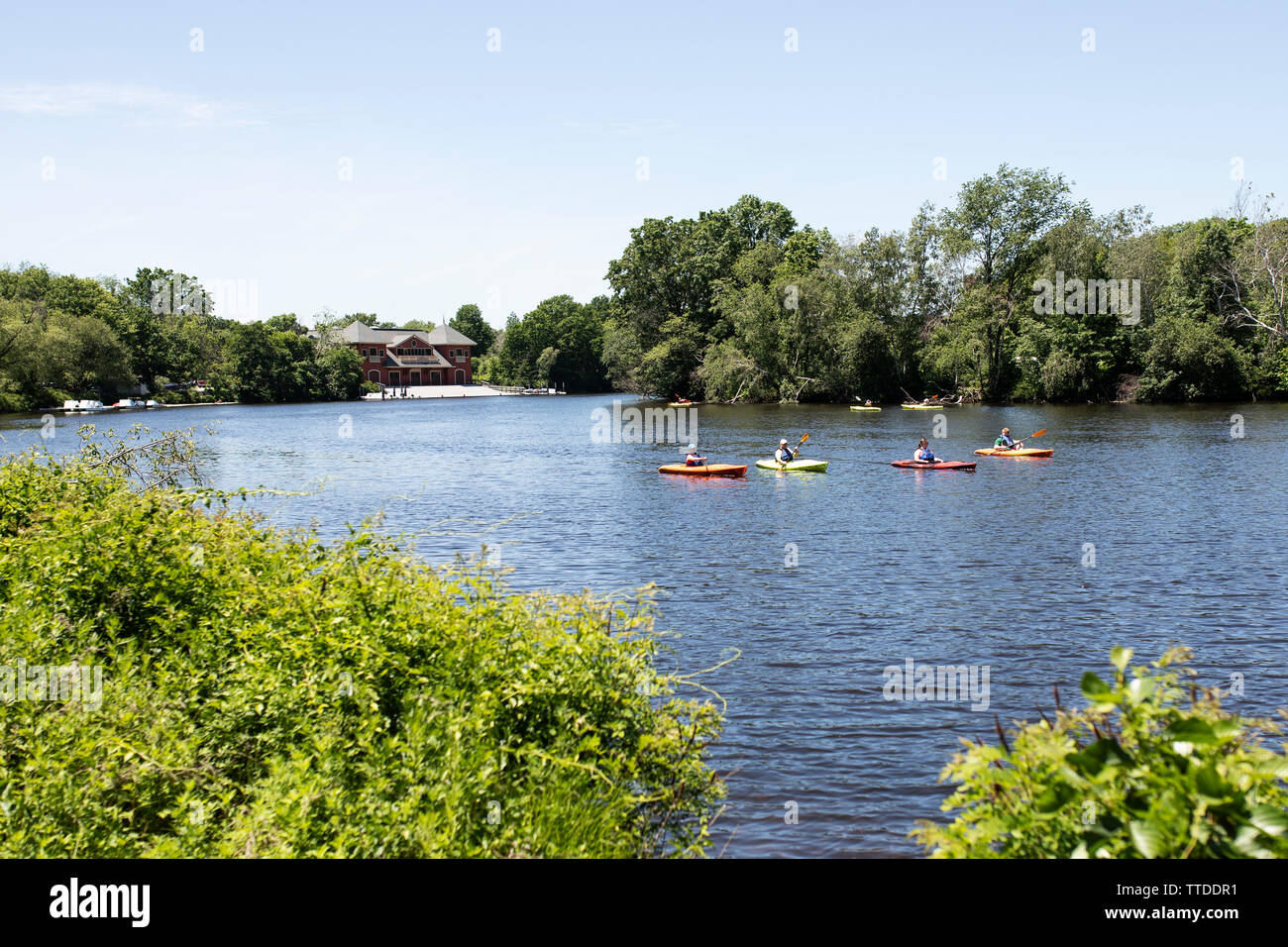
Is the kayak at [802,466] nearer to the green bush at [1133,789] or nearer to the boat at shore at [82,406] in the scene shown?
the green bush at [1133,789]

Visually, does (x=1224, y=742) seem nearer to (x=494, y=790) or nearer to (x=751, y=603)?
(x=494, y=790)

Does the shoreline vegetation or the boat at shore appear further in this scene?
the boat at shore

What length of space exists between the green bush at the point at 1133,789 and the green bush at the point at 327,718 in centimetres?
330

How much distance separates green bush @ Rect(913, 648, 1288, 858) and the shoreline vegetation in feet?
245

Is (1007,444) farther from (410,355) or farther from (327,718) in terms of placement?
(410,355)

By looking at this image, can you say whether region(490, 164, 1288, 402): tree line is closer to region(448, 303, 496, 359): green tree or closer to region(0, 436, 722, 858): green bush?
region(0, 436, 722, 858): green bush

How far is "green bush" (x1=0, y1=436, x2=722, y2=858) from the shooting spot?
6.45 m

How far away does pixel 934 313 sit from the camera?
80750 millimetres

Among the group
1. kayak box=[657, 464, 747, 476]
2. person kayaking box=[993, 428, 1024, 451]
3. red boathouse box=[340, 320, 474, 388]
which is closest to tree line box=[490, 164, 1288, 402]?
person kayaking box=[993, 428, 1024, 451]

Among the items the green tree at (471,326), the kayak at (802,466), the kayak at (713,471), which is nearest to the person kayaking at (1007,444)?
the kayak at (802,466)

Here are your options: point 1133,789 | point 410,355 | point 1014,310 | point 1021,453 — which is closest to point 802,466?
point 1021,453

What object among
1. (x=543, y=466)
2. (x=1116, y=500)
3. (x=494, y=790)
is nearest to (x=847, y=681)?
(x=494, y=790)
